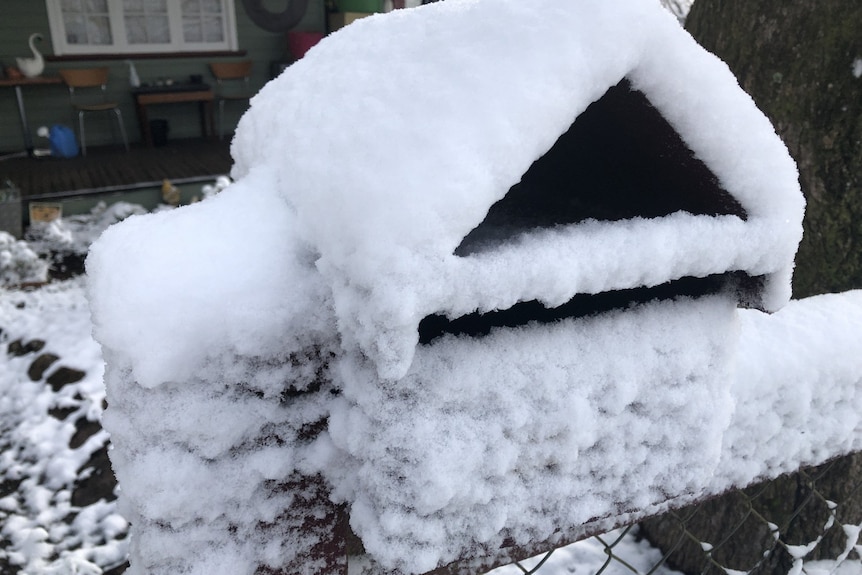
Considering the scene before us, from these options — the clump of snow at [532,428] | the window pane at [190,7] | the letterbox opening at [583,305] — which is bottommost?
the window pane at [190,7]

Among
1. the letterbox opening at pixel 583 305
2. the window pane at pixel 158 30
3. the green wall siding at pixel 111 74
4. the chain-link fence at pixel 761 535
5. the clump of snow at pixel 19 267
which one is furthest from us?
the window pane at pixel 158 30

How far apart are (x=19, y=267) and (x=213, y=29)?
513cm

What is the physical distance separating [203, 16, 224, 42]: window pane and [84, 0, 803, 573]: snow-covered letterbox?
9338 millimetres

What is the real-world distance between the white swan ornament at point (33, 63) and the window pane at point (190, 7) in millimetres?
1860

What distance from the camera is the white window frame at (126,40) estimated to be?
8.02 meters

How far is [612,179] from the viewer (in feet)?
3.20

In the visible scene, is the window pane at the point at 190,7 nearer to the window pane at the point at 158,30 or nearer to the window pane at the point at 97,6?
the window pane at the point at 158,30

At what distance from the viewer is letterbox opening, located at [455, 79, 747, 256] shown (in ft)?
2.66

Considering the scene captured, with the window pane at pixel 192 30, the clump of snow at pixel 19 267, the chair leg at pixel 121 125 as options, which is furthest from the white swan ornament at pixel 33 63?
the clump of snow at pixel 19 267

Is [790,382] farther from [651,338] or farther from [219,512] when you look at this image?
[219,512]

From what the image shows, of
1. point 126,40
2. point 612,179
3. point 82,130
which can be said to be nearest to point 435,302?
point 612,179

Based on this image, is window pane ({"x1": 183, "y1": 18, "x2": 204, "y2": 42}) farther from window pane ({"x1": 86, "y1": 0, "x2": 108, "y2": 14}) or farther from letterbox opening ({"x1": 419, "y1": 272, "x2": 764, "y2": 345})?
letterbox opening ({"x1": 419, "y1": 272, "x2": 764, "y2": 345})

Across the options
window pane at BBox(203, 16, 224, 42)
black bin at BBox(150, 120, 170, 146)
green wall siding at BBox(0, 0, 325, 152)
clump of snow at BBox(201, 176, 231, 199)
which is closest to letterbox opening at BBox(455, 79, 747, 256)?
clump of snow at BBox(201, 176, 231, 199)

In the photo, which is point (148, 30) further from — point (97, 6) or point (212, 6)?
point (212, 6)
